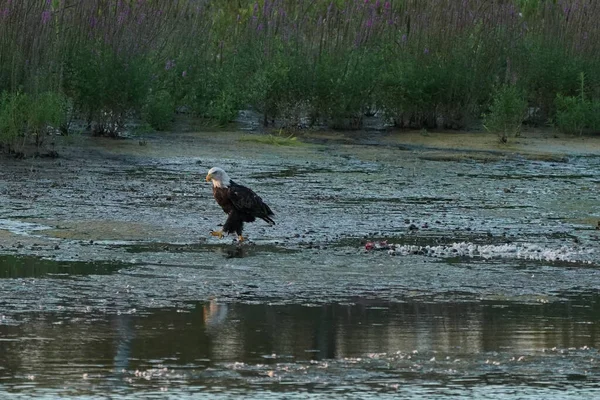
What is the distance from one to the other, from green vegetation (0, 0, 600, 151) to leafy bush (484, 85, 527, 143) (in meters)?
0.02

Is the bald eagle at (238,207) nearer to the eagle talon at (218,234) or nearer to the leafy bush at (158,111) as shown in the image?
the eagle talon at (218,234)

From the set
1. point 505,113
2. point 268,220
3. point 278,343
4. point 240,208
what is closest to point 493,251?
point 268,220

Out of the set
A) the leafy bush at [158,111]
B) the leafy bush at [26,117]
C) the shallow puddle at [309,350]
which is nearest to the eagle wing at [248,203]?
the shallow puddle at [309,350]

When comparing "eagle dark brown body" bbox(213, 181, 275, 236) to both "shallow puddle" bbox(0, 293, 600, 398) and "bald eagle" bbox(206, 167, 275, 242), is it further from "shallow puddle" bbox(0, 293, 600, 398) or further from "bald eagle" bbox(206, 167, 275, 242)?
"shallow puddle" bbox(0, 293, 600, 398)

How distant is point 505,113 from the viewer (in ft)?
58.6

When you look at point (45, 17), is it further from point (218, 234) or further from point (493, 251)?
point (493, 251)

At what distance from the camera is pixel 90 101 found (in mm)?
16328

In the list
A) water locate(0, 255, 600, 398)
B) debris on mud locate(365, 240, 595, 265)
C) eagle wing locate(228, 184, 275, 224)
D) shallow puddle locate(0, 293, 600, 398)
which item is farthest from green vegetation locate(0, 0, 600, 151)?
shallow puddle locate(0, 293, 600, 398)

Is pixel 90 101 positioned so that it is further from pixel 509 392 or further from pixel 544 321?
pixel 509 392

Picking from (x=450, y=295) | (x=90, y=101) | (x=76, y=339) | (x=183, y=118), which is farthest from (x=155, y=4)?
(x=76, y=339)

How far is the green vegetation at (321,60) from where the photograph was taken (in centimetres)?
1655

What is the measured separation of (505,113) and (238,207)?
802 cm

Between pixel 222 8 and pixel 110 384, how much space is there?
16489 mm

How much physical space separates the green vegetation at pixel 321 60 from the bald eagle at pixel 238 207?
5.22 meters
